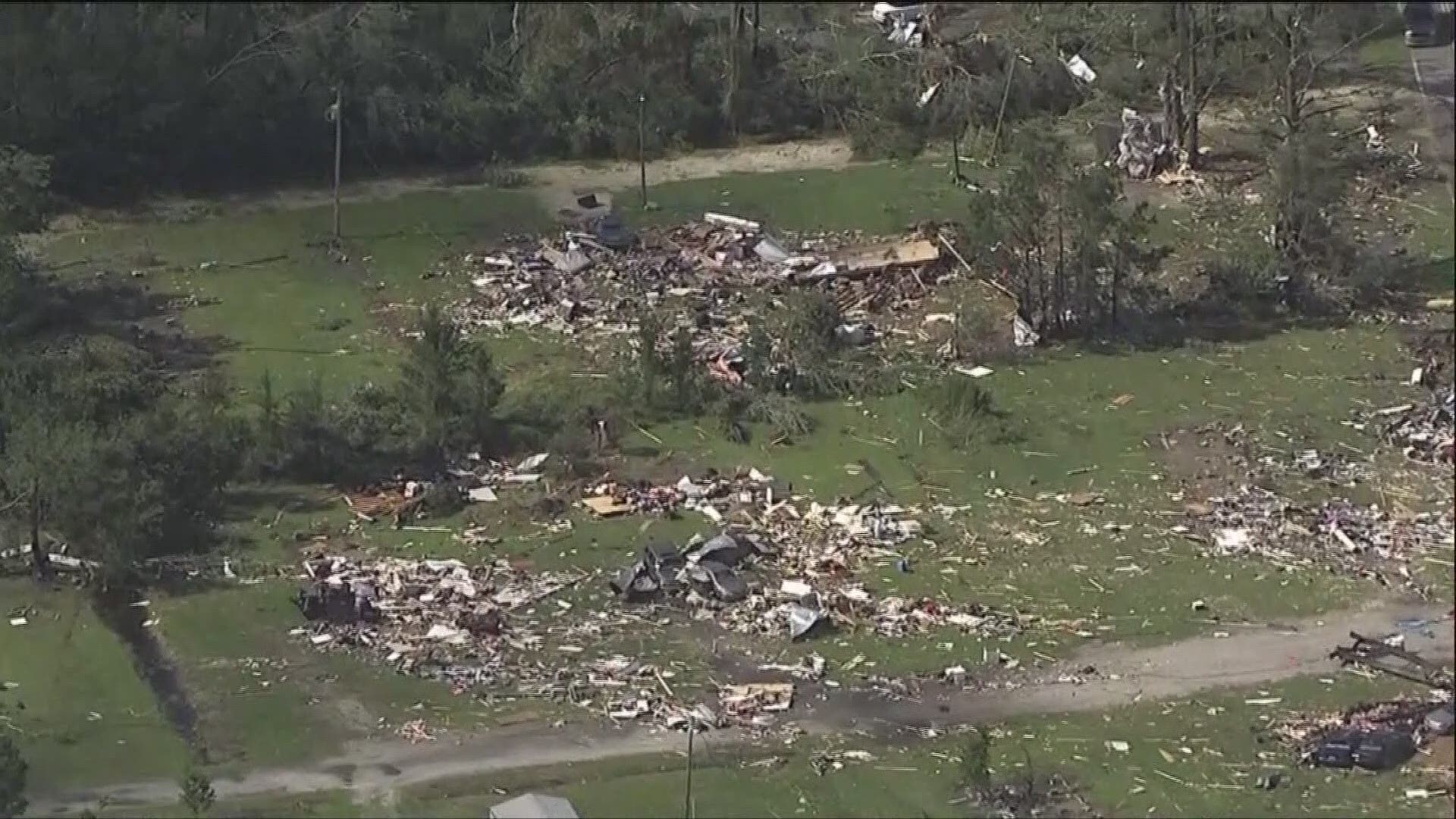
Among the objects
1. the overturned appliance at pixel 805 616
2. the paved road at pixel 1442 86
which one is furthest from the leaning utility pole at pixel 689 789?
the paved road at pixel 1442 86

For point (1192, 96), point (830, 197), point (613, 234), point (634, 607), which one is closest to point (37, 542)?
point (634, 607)

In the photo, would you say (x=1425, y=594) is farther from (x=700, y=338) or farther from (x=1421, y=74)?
(x=1421, y=74)

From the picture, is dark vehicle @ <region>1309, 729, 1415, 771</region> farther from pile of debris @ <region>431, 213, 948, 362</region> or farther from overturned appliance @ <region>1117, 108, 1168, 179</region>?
overturned appliance @ <region>1117, 108, 1168, 179</region>

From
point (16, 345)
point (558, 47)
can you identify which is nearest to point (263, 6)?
point (558, 47)

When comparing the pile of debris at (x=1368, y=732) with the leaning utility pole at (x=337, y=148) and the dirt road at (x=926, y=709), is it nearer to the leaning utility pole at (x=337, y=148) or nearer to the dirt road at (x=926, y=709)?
the dirt road at (x=926, y=709)

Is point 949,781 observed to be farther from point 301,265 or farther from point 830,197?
point 830,197
